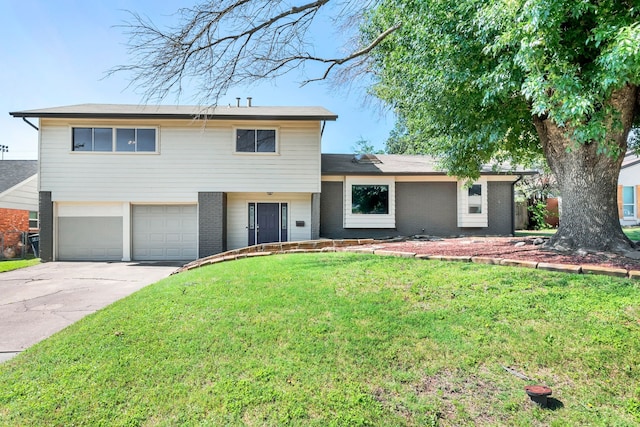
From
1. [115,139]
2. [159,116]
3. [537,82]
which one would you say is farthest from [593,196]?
[115,139]

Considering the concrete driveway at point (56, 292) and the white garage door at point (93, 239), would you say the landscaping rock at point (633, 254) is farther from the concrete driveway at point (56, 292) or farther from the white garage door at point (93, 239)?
the white garage door at point (93, 239)

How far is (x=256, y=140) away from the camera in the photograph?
11.9 meters

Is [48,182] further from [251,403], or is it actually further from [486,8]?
[486,8]

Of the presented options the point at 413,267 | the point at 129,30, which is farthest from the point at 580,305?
the point at 129,30

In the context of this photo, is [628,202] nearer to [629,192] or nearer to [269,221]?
[629,192]

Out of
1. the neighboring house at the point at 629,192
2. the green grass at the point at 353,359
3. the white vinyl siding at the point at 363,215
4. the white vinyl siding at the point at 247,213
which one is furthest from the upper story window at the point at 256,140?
the neighboring house at the point at 629,192

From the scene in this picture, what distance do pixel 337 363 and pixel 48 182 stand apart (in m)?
13.2

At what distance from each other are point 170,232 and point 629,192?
24.6 meters

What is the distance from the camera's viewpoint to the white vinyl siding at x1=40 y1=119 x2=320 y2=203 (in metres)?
11.5

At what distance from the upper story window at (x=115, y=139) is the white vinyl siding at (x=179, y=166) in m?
0.19

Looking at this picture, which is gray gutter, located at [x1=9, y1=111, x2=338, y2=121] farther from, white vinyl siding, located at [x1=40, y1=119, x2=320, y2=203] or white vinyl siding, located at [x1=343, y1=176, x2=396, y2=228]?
white vinyl siding, located at [x1=343, y1=176, x2=396, y2=228]

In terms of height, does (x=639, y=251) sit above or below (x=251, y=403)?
above

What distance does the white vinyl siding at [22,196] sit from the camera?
14629 mm

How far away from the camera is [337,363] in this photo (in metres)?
2.98
